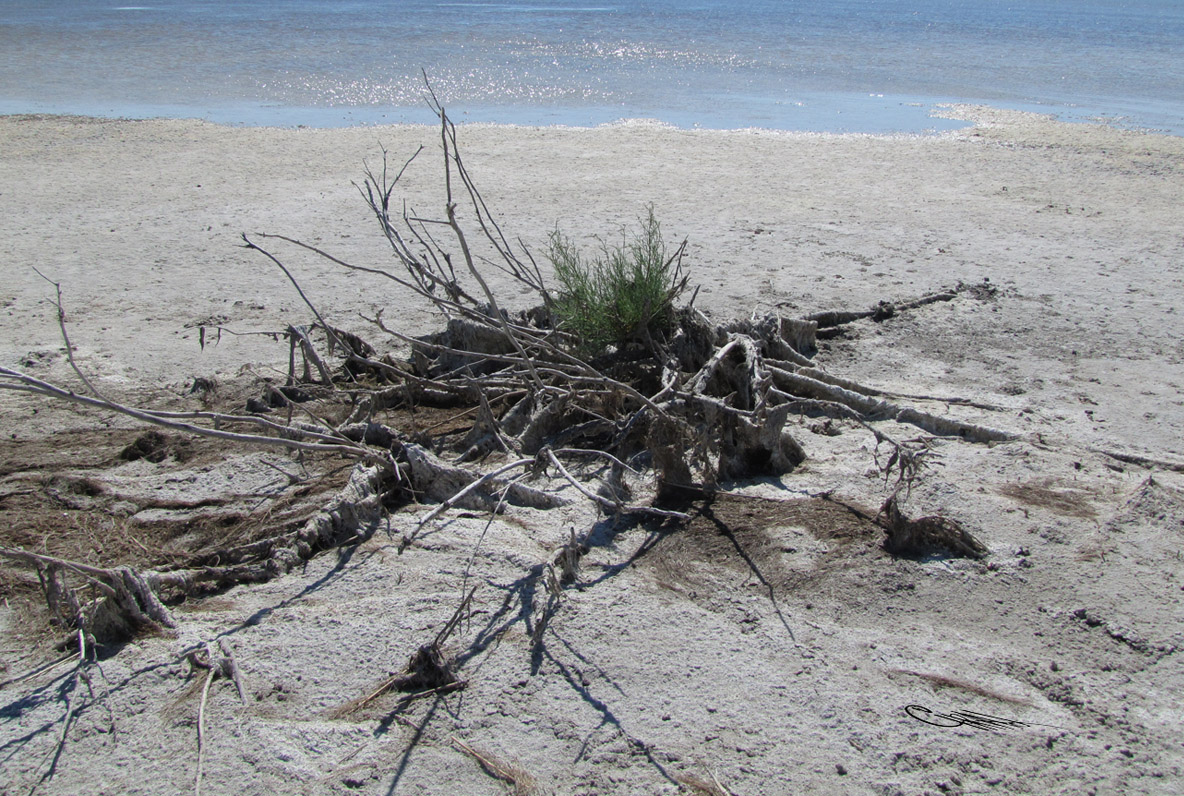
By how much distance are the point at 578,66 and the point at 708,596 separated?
1715 centimetres

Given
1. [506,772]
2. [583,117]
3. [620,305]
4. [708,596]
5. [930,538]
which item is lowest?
[506,772]

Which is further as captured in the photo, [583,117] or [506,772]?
[583,117]

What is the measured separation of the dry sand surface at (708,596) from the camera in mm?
2332

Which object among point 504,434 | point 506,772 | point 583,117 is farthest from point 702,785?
point 583,117

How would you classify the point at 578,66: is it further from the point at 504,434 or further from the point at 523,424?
the point at 504,434

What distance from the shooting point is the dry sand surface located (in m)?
2.33

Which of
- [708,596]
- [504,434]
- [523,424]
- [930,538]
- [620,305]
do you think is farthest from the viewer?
[620,305]

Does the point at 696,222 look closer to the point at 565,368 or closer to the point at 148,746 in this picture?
the point at 565,368

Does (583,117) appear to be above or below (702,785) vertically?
above

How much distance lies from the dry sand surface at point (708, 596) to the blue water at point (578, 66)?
776cm

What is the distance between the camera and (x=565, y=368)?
3.93 m

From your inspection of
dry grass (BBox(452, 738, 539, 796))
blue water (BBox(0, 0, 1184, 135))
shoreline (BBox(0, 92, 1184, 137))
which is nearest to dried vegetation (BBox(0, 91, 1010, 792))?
dry grass (BBox(452, 738, 539, 796))

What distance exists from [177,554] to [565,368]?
1628mm

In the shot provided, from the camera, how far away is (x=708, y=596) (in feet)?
9.57
